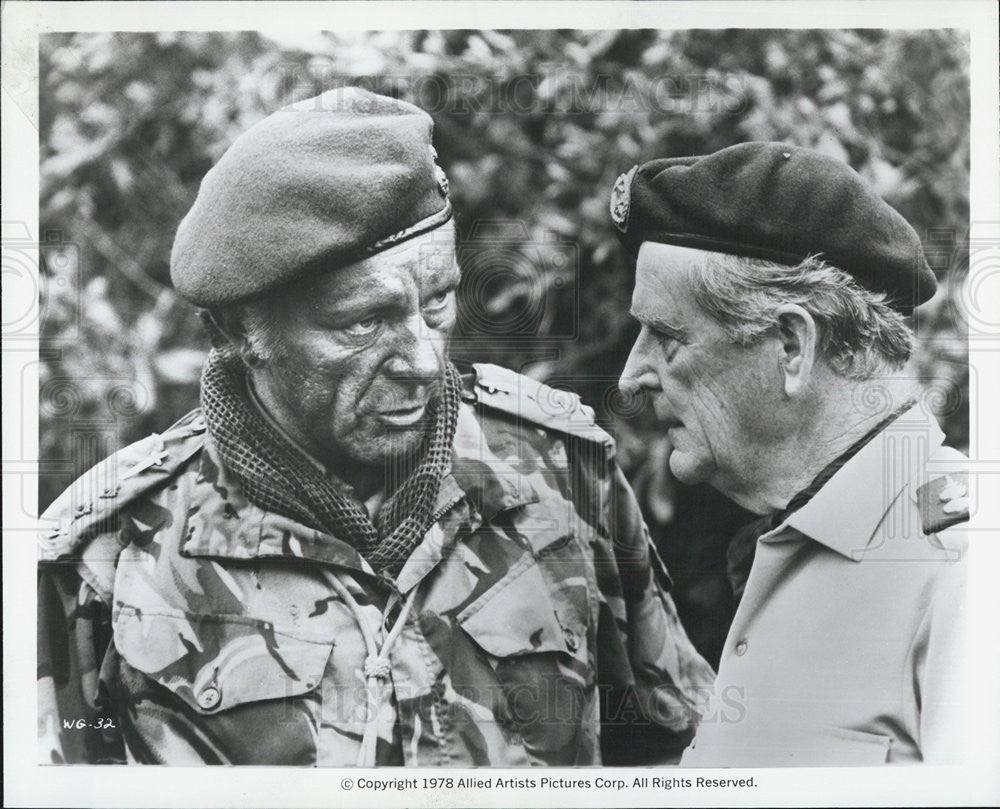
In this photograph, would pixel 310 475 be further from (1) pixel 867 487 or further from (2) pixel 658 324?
(1) pixel 867 487

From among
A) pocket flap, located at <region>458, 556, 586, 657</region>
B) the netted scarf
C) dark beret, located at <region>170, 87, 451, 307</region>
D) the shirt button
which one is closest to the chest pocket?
pocket flap, located at <region>458, 556, 586, 657</region>

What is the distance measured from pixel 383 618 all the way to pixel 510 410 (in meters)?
0.80

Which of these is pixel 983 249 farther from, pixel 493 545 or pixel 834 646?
pixel 493 545

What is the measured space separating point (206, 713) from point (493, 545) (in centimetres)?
108

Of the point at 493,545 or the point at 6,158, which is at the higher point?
the point at 6,158

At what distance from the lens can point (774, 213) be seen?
3.36 meters

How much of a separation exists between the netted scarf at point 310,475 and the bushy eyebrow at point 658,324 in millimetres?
636

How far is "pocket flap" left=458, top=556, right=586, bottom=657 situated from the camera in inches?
134

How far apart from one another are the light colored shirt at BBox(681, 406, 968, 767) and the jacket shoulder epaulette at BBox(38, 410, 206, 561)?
1.93 metres

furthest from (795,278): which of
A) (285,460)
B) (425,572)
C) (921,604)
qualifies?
(285,460)

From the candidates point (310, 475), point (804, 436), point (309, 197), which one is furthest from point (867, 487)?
point (309, 197)

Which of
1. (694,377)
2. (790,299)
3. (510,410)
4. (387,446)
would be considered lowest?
(387,446)

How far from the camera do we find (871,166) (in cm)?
348

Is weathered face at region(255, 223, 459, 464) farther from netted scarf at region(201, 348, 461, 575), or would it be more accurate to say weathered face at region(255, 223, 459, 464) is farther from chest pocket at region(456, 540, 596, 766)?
chest pocket at region(456, 540, 596, 766)
